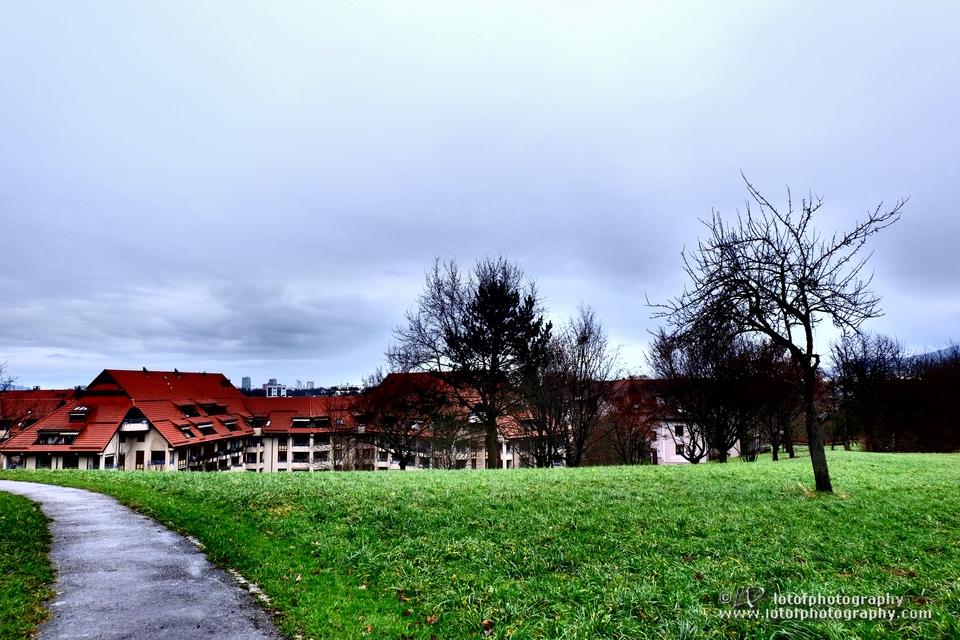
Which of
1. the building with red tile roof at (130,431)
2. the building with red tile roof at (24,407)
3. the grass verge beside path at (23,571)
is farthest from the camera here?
the building with red tile roof at (24,407)

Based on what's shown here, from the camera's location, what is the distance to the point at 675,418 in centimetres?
4478

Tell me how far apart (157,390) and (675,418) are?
2396 inches

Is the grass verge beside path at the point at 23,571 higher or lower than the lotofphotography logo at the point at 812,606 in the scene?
higher

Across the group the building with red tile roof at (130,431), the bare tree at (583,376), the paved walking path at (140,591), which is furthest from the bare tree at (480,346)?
the building with red tile roof at (130,431)

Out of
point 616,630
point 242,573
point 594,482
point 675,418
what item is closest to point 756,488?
point 594,482

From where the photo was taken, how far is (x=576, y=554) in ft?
25.6

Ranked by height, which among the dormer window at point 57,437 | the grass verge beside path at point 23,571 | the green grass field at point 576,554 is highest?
the grass verge beside path at point 23,571

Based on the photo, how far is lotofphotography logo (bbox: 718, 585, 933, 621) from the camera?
17.1 feet

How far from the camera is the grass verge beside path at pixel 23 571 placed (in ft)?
18.6

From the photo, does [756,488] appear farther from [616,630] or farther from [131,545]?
[131,545]

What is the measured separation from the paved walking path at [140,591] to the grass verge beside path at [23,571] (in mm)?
157

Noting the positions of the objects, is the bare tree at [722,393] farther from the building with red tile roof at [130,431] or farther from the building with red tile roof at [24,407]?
the building with red tile roof at [24,407]

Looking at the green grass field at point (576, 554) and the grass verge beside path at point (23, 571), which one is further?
the grass verge beside path at point (23, 571)

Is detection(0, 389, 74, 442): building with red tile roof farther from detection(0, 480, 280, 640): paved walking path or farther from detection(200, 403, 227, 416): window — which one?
detection(0, 480, 280, 640): paved walking path
